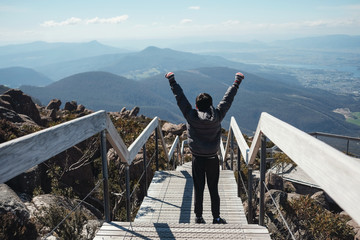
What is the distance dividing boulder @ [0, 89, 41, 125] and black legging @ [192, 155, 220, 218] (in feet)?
41.4

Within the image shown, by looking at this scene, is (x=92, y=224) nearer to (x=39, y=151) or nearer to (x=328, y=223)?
(x=39, y=151)

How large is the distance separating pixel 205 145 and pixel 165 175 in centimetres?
260

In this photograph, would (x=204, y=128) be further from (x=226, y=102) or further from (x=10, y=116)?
(x=10, y=116)

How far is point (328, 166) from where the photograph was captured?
1204 millimetres

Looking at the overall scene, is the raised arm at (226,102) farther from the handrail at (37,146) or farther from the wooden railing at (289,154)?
the handrail at (37,146)

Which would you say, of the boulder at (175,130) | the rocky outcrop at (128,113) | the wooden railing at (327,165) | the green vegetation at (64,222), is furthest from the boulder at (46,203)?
the rocky outcrop at (128,113)

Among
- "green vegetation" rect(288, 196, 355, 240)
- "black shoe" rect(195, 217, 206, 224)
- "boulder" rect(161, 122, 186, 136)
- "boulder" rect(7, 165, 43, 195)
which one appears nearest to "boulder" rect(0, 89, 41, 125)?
"boulder" rect(161, 122, 186, 136)

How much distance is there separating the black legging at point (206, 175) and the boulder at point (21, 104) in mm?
12629

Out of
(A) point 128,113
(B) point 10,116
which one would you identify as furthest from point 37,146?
(A) point 128,113

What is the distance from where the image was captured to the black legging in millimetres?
3730

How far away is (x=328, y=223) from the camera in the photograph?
438cm

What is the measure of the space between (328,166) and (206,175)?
2662 millimetres

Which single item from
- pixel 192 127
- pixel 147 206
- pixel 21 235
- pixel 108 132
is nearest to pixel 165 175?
pixel 147 206

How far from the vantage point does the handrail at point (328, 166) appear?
1.03m
